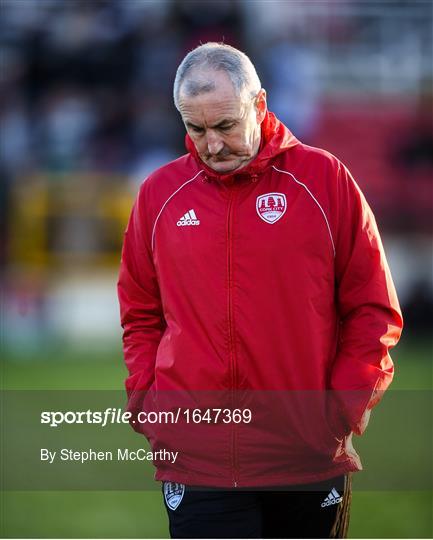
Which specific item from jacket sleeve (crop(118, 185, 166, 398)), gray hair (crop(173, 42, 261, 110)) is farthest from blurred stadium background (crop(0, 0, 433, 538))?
gray hair (crop(173, 42, 261, 110))

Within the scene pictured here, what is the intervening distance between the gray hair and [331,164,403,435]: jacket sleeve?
1.25ft

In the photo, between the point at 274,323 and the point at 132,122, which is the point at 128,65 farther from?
the point at 274,323

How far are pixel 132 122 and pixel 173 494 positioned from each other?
10.4m

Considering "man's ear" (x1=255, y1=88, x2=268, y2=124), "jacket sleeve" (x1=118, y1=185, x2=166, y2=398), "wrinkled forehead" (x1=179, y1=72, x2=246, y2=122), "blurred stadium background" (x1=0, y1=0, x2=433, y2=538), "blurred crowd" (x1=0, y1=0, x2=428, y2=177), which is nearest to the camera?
"wrinkled forehead" (x1=179, y1=72, x2=246, y2=122)

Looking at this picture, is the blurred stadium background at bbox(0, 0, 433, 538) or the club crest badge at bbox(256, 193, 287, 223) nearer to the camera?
the club crest badge at bbox(256, 193, 287, 223)

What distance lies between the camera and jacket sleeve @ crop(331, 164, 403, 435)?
297 cm

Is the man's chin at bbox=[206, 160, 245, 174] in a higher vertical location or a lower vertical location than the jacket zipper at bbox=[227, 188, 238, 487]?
higher

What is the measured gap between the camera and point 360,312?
3.03 meters

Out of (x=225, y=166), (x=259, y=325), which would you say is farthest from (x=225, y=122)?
(x=259, y=325)

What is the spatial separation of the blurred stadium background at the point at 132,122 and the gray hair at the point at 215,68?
7.30 meters

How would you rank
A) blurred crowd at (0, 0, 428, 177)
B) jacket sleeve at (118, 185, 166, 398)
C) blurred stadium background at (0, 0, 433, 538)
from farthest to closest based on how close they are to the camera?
1. blurred crowd at (0, 0, 428, 177)
2. blurred stadium background at (0, 0, 433, 538)
3. jacket sleeve at (118, 185, 166, 398)

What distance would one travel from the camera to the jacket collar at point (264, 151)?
3025 mm

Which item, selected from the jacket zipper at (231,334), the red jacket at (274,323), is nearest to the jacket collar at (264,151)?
the red jacket at (274,323)

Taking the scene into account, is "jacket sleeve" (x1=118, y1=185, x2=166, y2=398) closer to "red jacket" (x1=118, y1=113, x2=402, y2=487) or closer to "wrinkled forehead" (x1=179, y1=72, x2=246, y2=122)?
"red jacket" (x1=118, y1=113, x2=402, y2=487)
